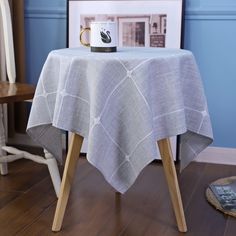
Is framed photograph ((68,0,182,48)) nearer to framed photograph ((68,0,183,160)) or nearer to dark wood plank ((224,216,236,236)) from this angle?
framed photograph ((68,0,183,160))

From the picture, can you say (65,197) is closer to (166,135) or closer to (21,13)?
(166,135)

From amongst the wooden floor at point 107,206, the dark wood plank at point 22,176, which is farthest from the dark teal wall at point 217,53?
the dark wood plank at point 22,176

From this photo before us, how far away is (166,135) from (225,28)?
936 mm

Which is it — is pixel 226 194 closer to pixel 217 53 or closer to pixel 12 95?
pixel 217 53

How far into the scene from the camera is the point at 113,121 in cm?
134

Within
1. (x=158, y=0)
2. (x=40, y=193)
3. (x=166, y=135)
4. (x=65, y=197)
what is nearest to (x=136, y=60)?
(x=166, y=135)

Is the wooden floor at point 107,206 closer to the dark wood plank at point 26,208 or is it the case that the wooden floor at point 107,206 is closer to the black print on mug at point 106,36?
the dark wood plank at point 26,208

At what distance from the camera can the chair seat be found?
1649mm

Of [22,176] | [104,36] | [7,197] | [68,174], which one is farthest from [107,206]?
[104,36]

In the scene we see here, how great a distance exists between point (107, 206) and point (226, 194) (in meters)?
0.49

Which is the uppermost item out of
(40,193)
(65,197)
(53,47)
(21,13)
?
(21,13)

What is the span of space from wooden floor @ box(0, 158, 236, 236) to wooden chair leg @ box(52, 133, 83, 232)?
45 mm

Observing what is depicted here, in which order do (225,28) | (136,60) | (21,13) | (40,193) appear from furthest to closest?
(21,13)
(225,28)
(40,193)
(136,60)

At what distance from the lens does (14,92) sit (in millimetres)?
1733
